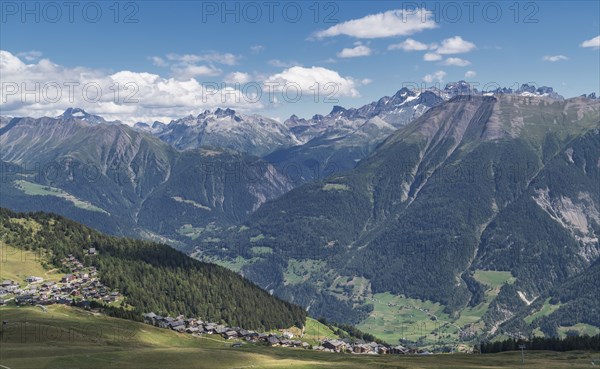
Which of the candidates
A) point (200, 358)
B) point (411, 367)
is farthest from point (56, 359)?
point (411, 367)

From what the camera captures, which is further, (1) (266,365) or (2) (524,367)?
(2) (524,367)

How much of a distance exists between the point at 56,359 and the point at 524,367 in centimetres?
12222

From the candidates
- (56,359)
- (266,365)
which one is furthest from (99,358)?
(266,365)

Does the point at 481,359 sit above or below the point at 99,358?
below

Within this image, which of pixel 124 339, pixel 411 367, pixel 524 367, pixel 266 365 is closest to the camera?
pixel 266 365

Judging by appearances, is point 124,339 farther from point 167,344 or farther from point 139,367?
point 139,367

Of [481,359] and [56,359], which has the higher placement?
[56,359]

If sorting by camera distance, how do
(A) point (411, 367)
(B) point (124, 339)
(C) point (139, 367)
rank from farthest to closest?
(B) point (124, 339)
(A) point (411, 367)
(C) point (139, 367)

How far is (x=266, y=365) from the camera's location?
493 ft

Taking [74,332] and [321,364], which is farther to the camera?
[74,332]

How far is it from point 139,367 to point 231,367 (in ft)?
69.5

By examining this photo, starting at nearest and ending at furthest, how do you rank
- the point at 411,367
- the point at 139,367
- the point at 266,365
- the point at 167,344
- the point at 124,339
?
the point at 139,367
the point at 266,365
the point at 411,367
the point at 124,339
the point at 167,344

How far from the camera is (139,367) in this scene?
457ft

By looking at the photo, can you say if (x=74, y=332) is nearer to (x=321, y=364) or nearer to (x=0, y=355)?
(x=0, y=355)
